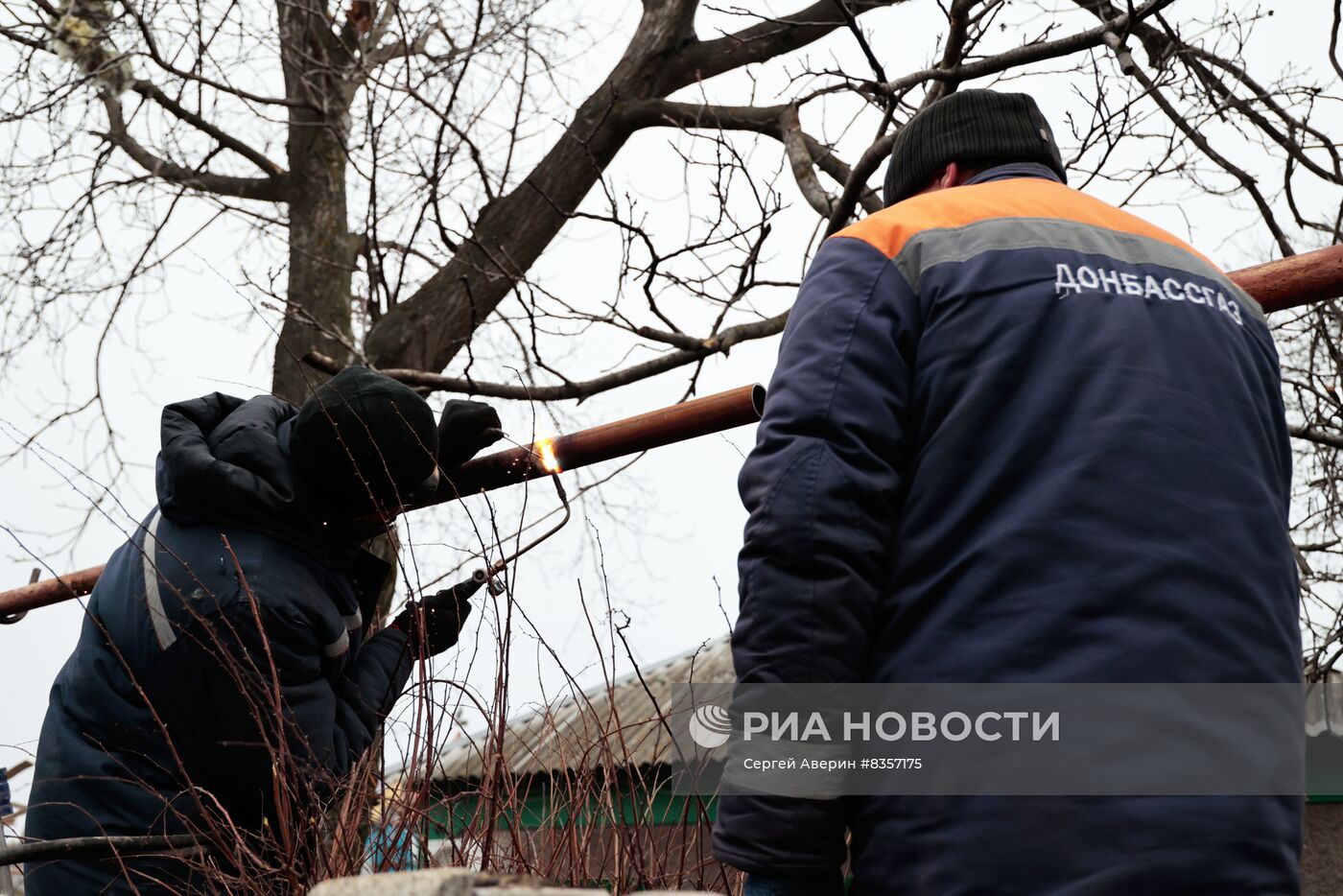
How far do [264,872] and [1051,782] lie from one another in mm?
1256

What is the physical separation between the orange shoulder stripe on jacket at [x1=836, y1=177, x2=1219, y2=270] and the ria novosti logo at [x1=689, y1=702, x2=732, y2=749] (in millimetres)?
805

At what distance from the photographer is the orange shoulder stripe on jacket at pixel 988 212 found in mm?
1711

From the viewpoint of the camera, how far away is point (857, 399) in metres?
1.58

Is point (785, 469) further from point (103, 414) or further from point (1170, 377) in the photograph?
point (103, 414)

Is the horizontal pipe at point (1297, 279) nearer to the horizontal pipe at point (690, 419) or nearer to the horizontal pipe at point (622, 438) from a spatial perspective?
the horizontal pipe at point (690, 419)

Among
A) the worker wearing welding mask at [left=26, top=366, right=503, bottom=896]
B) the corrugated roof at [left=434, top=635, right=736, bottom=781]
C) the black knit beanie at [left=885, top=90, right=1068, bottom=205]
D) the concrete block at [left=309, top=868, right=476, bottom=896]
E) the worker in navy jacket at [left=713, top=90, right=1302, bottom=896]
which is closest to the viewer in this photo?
the concrete block at [left=309, top=868, right=476, bottom=896]

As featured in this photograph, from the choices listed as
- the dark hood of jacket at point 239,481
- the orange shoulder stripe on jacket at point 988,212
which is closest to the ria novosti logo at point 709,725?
the orange shoulder stripe on jacket at point 988,212

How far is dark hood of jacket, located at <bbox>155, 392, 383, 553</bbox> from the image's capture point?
261cm

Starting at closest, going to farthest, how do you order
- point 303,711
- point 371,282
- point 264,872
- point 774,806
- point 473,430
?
point 774,806 → point 264,872 → point 303,711 → point 473,430 → point 371,282

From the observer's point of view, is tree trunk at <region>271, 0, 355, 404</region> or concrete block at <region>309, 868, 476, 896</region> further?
tree trunk at <region>271, 0, 355, 404</region>

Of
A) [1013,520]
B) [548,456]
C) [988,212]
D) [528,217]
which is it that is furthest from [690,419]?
[528,217]

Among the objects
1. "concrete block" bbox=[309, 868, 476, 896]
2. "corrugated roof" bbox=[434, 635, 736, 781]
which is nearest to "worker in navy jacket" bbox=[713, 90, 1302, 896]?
"concrete block" bbox=[309, 868, 476, 896]

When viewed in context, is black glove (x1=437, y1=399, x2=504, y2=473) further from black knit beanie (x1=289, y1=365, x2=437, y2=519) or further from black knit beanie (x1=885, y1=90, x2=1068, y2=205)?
black knit beanie (x1=885, y1=90, x2=1068, y2=205)

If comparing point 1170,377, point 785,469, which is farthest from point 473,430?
point 1170,377
